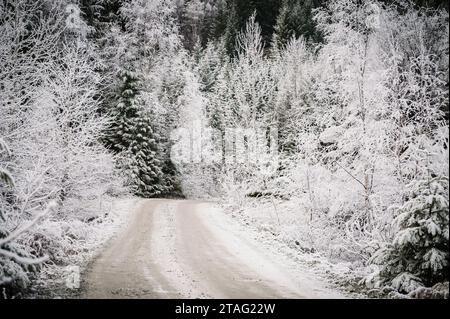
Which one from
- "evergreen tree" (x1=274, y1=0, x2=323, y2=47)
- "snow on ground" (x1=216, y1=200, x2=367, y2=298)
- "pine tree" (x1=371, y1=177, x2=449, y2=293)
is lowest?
"snow on ground" (x1=216, y1=200, x2=367, y2=298)

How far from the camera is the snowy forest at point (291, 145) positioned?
26.3 feet

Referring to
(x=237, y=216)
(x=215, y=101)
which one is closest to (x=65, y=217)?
(x=237, y=216)

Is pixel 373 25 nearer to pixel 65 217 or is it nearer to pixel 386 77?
pixel 386 77

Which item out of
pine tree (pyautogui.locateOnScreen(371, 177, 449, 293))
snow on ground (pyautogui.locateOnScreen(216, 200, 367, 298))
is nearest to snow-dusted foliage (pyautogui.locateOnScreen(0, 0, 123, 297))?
snow on ground (pyautogui.locateOnScreen(216, 200, 367, 298))

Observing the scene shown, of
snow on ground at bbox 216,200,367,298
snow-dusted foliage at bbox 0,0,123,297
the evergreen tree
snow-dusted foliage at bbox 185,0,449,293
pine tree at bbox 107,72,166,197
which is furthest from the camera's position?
the evergreen tree

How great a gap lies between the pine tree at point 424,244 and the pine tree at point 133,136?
914 inches

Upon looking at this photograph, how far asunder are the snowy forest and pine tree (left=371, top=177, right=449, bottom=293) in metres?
0.03

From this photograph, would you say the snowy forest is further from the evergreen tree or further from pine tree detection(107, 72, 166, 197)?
the evergreen tree

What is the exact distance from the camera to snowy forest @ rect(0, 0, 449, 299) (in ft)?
26.3

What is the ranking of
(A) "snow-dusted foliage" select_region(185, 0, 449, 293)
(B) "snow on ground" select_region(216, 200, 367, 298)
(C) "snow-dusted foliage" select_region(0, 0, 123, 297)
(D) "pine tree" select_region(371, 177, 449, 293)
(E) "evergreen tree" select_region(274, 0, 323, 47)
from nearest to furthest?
(D) "pine tree" select_region(371, 177, 449, 293) → (A) "snow-dusted foliage" select_region(185, 0, 449, 293) → (C) "snow-dusted foliage" select_region(0, 0, 123, 297) → (B) "snow on ground" select_region(216, 200, 367, 298) → (E) "evergreen tree" select_region(274, 0, 323, 47)

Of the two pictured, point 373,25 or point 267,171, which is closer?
point 373,25

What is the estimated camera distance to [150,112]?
31344mm

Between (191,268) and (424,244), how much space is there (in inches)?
226
